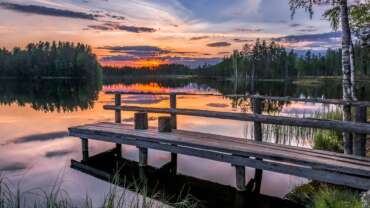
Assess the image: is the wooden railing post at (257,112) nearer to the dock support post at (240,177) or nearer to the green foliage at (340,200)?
the dock support post at (240,177)

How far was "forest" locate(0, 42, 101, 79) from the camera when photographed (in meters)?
130

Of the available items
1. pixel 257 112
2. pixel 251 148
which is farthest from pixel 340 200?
pixel 257 112

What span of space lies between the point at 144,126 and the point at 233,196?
13.9 feet

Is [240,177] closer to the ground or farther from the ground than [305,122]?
closer to the ground

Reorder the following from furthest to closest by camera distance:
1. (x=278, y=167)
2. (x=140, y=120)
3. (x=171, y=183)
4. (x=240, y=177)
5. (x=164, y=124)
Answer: (x=140, y=120), (x=164, y=124), (x=171, y=183), (x=240, y=177), (x=278, y=167)

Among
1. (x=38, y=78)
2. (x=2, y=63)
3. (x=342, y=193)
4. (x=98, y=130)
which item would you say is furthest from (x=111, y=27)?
(x=2, y=63)

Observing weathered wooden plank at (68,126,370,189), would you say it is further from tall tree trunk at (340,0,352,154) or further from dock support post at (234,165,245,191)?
tall tree trunk at (340,0,352,154)

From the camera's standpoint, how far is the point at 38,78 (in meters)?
131

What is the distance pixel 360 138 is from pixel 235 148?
2.72 metres

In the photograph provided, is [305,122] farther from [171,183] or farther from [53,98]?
[53,98]

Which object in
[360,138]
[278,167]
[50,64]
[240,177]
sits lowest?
[240,177]

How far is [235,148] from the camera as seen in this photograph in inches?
341

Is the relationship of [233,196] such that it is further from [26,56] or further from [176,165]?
[26,56]

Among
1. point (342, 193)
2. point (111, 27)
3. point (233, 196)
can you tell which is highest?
point (111, 27)
